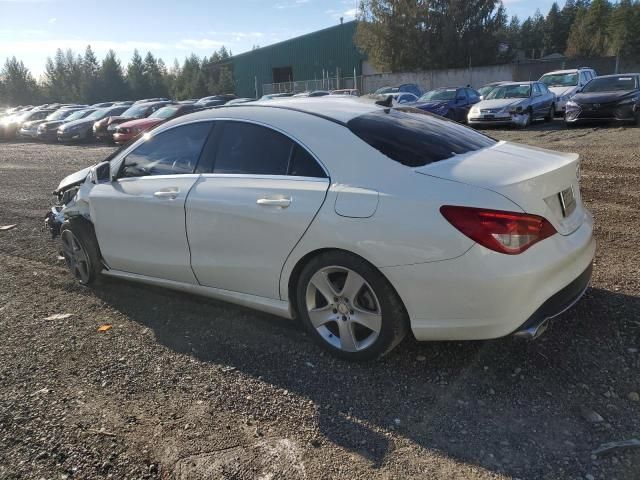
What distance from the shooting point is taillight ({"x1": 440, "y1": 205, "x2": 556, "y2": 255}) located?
2838 mm

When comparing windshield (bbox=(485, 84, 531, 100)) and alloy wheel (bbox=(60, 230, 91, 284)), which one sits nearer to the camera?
alloy wheel (bbox=(60, 230, 91, 284))

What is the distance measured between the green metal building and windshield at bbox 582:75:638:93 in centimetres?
3169

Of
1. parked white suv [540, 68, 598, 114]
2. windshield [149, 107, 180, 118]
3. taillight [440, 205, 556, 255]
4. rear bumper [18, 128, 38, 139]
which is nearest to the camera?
taillight [440, 205, 556, 255]

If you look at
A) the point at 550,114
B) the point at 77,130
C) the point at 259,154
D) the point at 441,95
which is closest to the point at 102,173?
the point at 259,154

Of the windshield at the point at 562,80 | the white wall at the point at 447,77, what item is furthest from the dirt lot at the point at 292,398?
the white wall at the point at 447,77

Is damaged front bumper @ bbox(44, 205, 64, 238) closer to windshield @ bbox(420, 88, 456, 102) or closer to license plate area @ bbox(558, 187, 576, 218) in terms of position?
license plate area @ bbox(558, 187, 576, 218)

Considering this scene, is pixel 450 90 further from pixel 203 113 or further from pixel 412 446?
pixel 412 446

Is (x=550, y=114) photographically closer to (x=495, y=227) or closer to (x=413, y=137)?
(x=413, y=137)

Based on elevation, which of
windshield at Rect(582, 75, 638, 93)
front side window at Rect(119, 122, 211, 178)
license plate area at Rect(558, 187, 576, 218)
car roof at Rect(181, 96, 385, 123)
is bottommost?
windshield at Rect(582, 75, 638, 93)

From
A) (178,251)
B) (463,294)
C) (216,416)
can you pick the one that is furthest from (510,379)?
(178,251)

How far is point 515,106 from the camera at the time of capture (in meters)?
17.1

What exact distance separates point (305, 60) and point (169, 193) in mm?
48021

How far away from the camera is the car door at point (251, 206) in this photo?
135 inches

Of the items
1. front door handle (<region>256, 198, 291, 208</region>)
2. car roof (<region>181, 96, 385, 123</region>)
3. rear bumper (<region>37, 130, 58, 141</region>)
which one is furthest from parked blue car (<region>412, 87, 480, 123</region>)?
rear bumper (<region>37, 130, 58, 141</region>)
